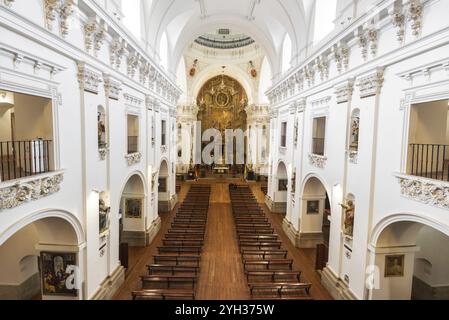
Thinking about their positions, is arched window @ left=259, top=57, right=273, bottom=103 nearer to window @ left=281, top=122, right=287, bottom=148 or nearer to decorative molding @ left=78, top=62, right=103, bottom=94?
window @ left=281, top=122, right=287, bottom=148

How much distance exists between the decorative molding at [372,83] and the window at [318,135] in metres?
3.68

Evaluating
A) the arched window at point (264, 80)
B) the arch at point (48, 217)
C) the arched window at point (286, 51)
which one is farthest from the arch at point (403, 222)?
the arched window at point (264, 80)

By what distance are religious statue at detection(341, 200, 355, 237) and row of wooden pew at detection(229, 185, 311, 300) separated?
2041 mm

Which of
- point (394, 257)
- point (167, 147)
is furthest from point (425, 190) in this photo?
point (167, 147)

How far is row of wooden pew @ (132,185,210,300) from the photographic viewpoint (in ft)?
26.3

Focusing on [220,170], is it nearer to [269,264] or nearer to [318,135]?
[318,135]

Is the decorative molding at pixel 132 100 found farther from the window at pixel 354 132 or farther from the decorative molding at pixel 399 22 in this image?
the decorative molding at pixel 399 22

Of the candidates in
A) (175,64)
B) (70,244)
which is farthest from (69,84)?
(175,64)

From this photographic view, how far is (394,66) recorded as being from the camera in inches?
247

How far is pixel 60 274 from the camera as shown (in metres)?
6.74

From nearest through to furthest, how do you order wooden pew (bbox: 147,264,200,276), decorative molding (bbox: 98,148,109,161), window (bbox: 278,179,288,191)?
decorative molding (bbox: 98,148,109,161), wooden pew (bbox: 147,264,200,276), window (bbox: 278,179,288,191)

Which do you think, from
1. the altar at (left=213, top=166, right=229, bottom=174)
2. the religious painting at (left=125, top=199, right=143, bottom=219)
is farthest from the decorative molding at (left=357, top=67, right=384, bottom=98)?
the altar at (left=213, top=166, right=229, bottom=174)

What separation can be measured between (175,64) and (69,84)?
39.1 feet

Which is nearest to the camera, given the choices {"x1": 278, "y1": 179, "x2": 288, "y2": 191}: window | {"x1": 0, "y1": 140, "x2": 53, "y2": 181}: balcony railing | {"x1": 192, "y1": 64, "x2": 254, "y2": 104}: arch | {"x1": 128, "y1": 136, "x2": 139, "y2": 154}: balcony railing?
{"x1": 0, "y1": 140, "x2": 53, "y2": 181}: balcony railing
